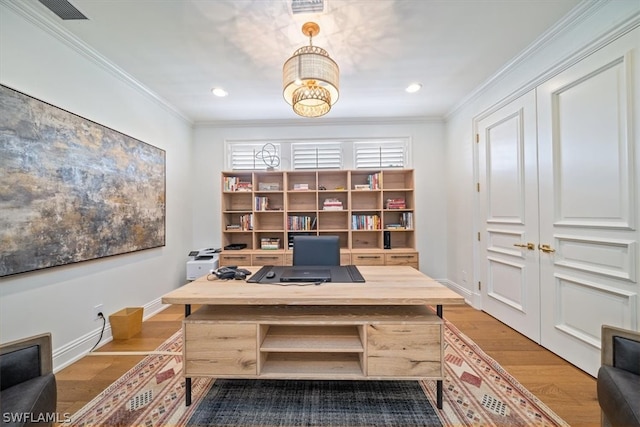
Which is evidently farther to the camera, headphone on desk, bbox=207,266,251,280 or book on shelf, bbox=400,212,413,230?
book on shelf, bbox=400,212,413,230

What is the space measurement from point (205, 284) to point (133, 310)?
4.90ft

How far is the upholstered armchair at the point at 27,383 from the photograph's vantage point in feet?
3.06

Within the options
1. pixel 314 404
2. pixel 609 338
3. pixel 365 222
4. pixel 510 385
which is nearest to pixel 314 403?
pixel 314 404

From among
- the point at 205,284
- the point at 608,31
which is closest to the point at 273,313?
the point at 205,284

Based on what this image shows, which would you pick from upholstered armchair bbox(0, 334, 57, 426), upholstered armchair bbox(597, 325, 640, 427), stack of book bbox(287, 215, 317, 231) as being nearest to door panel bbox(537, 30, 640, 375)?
upholstered armchair bbox(597, 325, 640, 427)

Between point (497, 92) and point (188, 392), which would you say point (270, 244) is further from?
point (497, 92)

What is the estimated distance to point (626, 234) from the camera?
1573 millimetres

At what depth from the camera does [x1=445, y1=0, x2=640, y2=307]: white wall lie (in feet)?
5.49

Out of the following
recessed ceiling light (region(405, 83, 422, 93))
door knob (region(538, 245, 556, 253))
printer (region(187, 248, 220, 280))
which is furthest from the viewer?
printer (region(187, 248, 220, 280))

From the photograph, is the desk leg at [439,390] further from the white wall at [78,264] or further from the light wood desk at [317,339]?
the white wall at [78,264]

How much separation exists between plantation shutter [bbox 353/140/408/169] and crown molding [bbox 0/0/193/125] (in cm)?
272

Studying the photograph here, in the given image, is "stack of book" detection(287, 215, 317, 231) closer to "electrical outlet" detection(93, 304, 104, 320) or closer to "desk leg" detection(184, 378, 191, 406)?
"electrical outlet" detection(93, 304, 104, 320)

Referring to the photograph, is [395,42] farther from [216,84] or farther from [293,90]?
[216,84]

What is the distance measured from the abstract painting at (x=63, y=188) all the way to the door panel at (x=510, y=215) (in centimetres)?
380
